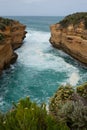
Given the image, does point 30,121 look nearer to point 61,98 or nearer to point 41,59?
point 61,98

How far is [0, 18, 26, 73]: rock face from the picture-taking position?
29106mm

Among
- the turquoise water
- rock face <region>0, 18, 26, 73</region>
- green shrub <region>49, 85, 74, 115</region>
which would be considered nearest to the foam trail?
the turquoise water

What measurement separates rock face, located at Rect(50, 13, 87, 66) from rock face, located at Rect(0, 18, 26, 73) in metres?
5.25

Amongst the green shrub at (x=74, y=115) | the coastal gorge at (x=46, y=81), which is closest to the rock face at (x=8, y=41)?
the coastal gorge at (x=46, y=81)

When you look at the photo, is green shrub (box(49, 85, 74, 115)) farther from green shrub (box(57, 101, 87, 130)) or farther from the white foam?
the white foam

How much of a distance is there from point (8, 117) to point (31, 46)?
127ft

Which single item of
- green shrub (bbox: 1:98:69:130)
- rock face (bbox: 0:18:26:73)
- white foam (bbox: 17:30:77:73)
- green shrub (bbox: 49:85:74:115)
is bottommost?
white foam (bbox: 17:30:77:73)

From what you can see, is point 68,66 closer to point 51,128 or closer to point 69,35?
point 69,35

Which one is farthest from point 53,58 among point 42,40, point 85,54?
point 42,40

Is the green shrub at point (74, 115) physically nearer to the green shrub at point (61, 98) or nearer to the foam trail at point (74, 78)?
the green shrub at point (61, 98)

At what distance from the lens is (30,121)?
6746mm

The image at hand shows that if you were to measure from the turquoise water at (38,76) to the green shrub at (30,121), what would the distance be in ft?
40.5

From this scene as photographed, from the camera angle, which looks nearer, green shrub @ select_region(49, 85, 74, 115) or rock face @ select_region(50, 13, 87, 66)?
green shrub @ select_region(49, 85, 74, 115)

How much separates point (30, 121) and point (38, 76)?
21459 millimetres
